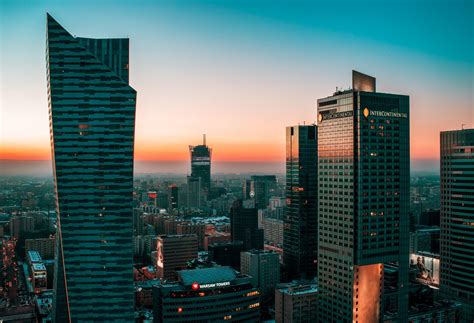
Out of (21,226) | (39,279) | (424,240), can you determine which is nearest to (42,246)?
(21,226)

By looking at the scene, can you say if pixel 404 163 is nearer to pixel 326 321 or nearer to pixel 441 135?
pixel 326 321

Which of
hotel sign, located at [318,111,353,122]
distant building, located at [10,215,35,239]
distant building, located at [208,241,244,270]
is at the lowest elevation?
distant building, located at [208,241,244,270]

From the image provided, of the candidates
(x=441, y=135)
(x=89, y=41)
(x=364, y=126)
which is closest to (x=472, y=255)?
(x=441, y=135)

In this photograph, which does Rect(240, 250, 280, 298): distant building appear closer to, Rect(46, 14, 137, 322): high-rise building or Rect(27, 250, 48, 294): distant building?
Rect(27, 250, 48, 294): distant building

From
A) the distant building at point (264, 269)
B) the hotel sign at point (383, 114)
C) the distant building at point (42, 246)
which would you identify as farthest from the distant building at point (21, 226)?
the hotel sign at point (383, 114)

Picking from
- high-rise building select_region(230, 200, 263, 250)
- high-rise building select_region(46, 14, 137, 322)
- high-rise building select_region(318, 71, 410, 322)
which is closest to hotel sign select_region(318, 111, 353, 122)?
high-rise building select_region(318, 71, 410, 322)
